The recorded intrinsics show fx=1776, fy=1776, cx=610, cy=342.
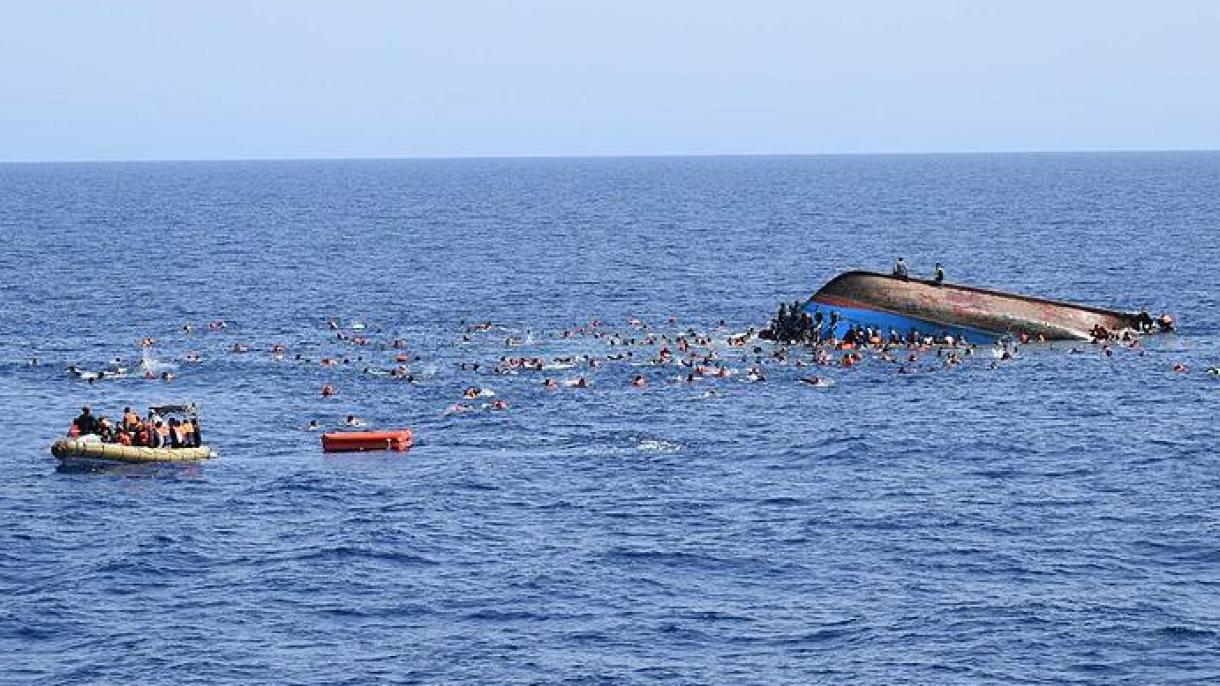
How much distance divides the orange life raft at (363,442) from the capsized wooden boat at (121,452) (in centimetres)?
516

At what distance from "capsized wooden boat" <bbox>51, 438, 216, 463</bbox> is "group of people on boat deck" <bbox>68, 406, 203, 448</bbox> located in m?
0.45

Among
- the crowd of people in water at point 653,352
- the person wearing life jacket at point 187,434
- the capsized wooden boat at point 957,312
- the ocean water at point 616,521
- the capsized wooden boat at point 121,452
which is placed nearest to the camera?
the ocean water at point 616,521

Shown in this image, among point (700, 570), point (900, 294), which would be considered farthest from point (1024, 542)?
point (900, 294)

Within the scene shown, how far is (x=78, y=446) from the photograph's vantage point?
73000 mm

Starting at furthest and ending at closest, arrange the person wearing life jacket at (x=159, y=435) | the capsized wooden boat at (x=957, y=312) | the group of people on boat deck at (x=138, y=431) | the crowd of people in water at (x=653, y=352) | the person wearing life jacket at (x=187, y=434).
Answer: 1. the capsized wooden boat at (x=957, y=312)
2. the crowd of people in water at (x=653, y=352)
3. the person wearing life jacket at (x=187, y=434)
4. the person wearing life jacket at (x=159, y=435)
5. the group of people on boat deck at (x=138, y=431)

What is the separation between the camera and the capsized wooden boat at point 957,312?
108m

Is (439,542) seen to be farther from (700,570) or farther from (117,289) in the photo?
(117,289)

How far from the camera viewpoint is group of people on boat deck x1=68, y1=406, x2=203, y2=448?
2933 inches

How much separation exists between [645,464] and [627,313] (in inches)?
2120

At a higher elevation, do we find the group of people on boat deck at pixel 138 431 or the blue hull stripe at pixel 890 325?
the blue hull stripe at pixel 890 325

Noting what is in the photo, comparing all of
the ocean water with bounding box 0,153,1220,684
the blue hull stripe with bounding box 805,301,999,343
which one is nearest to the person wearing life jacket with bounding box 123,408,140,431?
the ocean water with bounding box 0,153,1220,684

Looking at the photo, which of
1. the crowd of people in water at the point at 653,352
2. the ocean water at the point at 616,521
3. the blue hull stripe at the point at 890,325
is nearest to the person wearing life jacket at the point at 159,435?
the ocean water at the point at 616,521

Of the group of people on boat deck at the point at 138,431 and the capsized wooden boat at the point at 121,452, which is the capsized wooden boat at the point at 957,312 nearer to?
the group of people on boat deck at the point at 138,431

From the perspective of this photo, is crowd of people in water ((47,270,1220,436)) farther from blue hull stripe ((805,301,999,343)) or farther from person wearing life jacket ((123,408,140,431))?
person wearing life jacket ((123,408,140,431))
